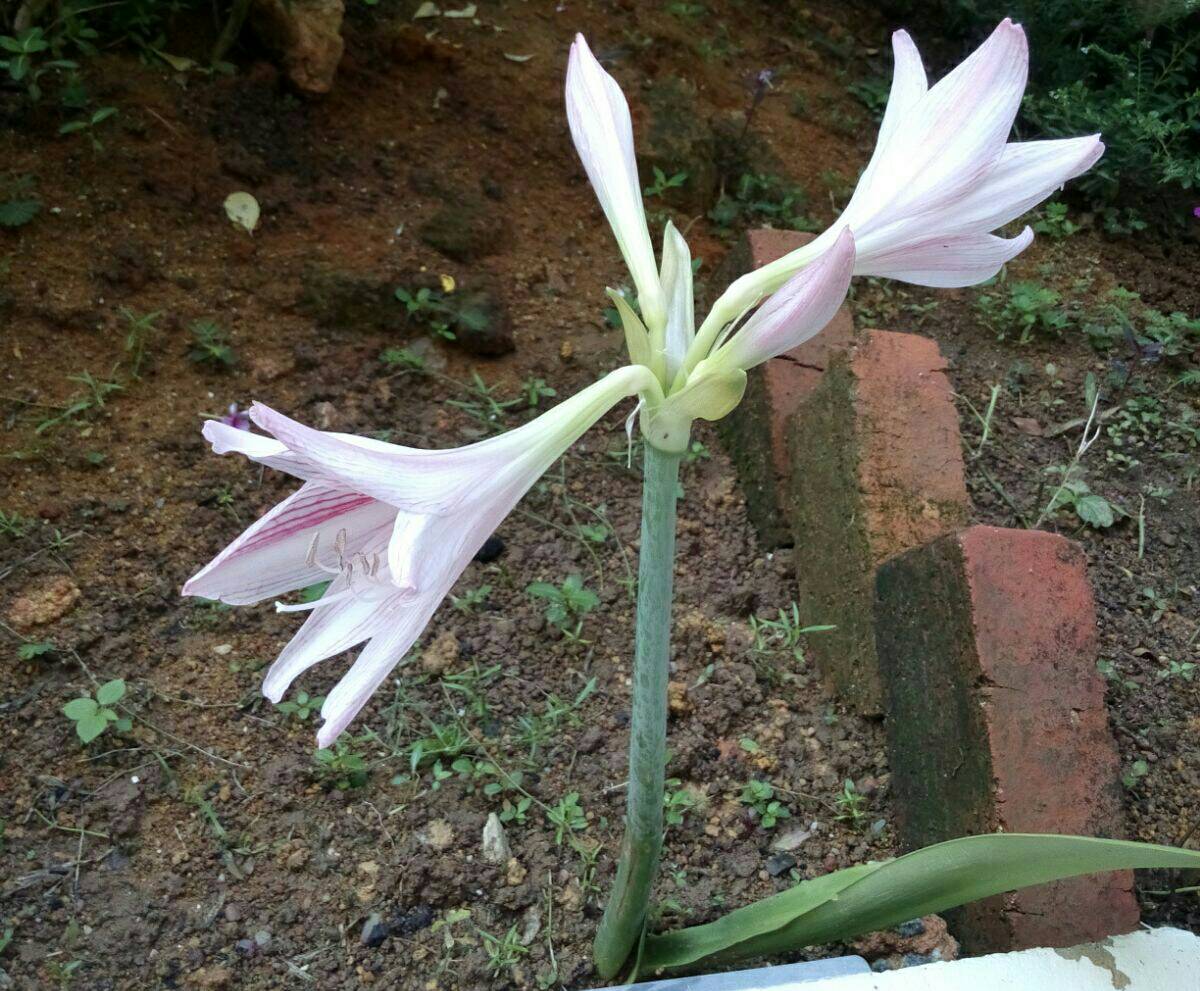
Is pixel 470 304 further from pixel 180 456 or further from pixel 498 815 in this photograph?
pixel 498 815

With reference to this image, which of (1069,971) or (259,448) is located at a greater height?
(259,448)

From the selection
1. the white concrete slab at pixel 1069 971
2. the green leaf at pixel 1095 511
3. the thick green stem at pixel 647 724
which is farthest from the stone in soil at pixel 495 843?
the green leaf at pixel 1095 511

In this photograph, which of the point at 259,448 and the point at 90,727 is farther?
the point at 90,727

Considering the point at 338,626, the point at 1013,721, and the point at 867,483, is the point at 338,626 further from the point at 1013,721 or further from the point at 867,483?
the point at 867,483

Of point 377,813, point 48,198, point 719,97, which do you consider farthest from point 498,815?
A: point 719,97

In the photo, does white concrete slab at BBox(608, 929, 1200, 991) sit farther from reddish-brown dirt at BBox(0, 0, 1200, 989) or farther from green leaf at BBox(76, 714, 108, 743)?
green leaf at BBox(76, 714, 108, 743)

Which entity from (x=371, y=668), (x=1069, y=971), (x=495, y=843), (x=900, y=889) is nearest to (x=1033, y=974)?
(x=1069, y=971)

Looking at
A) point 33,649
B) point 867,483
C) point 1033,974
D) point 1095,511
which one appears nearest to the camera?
point 1033,974
